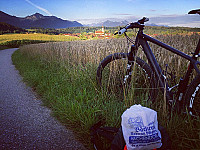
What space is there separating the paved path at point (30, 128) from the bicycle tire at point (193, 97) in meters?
1.57

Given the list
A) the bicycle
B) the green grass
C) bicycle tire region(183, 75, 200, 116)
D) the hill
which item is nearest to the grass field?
the hill

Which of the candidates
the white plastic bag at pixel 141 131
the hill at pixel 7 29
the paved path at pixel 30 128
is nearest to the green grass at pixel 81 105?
the paved path at pixel 30 128

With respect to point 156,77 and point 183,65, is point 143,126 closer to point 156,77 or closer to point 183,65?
point 156,77

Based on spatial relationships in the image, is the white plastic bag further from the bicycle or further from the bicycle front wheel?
the bicycle front wheel

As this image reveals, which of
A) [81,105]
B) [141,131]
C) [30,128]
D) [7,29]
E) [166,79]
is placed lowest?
[30,128]

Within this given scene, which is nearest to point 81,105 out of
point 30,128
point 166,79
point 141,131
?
point 30,128

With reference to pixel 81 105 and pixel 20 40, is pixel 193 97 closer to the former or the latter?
pixel 81 105

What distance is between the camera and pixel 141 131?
4.45ft

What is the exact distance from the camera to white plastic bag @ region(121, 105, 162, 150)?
1.36 meters

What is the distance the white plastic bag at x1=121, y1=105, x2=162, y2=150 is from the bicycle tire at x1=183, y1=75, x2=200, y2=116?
3.00 ft

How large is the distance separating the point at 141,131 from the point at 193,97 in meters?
1.10

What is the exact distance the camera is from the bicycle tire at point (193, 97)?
6.43 feet

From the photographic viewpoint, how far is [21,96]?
159 inches

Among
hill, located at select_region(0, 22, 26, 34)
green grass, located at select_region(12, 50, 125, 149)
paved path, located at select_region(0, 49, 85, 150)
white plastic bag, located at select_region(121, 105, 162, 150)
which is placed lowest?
paved path, located at select_region(0, 49, 85, 150)
